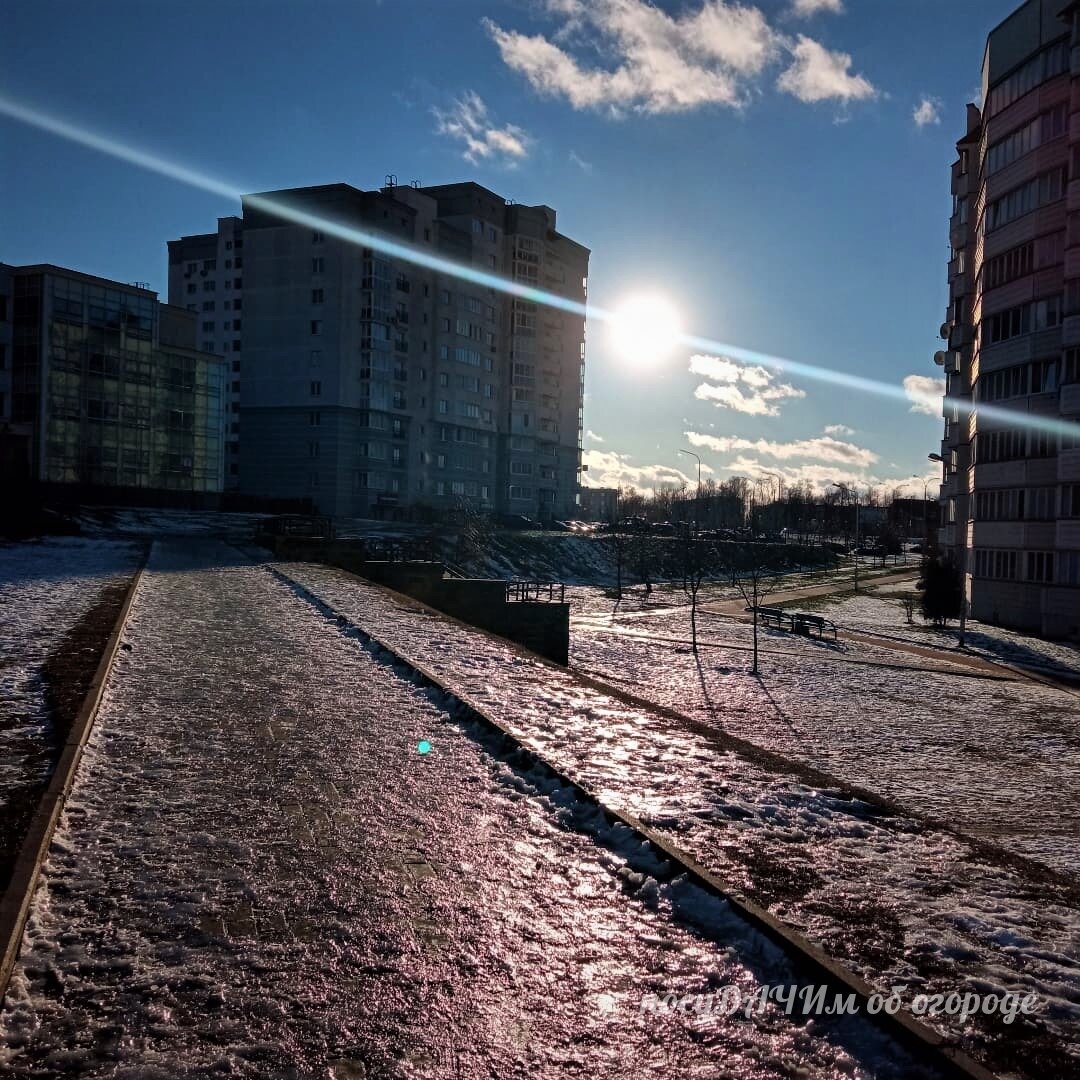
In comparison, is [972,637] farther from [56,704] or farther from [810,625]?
[56,704]

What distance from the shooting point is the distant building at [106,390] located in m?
58.2

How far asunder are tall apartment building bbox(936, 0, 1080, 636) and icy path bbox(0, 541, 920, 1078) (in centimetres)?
3257

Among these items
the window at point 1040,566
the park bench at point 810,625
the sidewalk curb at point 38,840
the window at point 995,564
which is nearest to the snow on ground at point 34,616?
the sidewalk curb at point 38,840

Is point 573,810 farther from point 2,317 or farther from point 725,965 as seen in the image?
point 2,317

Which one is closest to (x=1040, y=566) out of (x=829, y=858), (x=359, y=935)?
(x=829, y=858)

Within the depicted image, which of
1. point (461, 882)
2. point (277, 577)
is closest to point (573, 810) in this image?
point (461, 882)

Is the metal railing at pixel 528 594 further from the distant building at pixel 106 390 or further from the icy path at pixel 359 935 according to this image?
the distant building at pixel 106 390

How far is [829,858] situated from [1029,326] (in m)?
35.5

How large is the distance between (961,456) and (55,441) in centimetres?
5760

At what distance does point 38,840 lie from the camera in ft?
19.1

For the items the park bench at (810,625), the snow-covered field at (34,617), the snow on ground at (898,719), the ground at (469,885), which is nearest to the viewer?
the ground at (469,885)

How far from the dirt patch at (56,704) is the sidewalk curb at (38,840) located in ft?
0.23

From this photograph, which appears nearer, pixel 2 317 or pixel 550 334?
pixel 2 317

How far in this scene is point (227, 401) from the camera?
93750 mm
